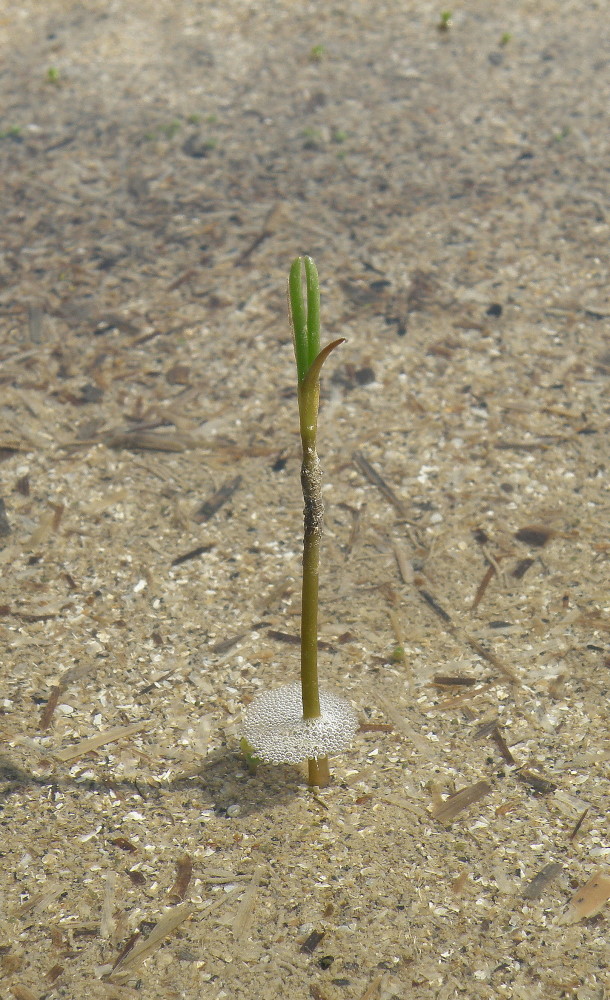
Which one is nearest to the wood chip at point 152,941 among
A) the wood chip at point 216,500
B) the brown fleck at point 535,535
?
the wood chip at point 216,500

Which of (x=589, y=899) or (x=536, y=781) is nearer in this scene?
(x=589, y=899)

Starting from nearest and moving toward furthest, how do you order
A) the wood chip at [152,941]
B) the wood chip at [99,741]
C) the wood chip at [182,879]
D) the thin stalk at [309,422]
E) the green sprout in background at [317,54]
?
the thin stalk at [309,422], the wood chip at [152,941], the wood chip at [182,879], the wood chip at [99,741], the green sprout in background at [317,54]

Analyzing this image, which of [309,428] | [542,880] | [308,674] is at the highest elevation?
[309,428]

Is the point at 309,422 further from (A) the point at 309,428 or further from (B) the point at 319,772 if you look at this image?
(B) the point at 319,772

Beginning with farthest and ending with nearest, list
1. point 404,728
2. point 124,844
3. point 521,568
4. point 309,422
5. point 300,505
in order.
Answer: point 300,505 → point 521,568 → point 404,728 → point 124,844 → point 309,422

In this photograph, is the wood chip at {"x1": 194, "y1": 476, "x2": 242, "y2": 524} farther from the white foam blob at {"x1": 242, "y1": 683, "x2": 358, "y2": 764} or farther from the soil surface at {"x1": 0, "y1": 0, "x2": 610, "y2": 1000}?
the white foam blob at {"x1": 242, "y1": 683, "x2": 358, "y2": 764}

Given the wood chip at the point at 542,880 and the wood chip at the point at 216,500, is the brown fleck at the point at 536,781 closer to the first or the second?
the wood chip at the point at 542,880

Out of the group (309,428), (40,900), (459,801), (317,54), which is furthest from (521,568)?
(317,54)
